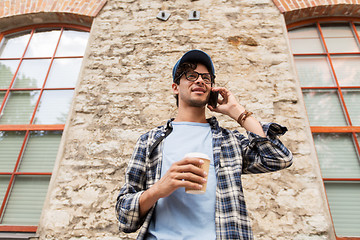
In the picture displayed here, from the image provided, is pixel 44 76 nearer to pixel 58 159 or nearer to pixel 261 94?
pixel 58 159

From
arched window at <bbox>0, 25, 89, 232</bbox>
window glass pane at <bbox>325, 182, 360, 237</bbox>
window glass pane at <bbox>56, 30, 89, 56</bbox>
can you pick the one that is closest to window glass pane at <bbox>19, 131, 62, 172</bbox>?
arched window at <bbox>0, 25, 89, 232</bbox>

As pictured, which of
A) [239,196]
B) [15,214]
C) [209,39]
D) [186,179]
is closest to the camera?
[186,179]

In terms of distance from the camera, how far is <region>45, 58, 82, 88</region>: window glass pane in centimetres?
315

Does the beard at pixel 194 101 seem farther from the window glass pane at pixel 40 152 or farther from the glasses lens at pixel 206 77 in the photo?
the window glass pane at pixel 40 152

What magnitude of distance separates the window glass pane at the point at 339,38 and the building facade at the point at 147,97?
0.06 ft

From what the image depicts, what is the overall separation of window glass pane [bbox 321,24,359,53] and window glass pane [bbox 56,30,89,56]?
3720 millimetres

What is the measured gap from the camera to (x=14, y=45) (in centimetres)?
358

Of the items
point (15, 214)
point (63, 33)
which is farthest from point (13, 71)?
point (15, 214)

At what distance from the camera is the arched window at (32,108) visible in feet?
8.11

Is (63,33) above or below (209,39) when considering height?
above

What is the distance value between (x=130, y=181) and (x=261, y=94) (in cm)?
200

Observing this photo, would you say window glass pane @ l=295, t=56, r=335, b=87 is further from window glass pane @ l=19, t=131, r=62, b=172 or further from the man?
window glass pane @ l=19, t=131, r=62, b=172

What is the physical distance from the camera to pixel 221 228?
99 centimetres

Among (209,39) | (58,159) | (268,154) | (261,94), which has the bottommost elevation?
(268,154)
